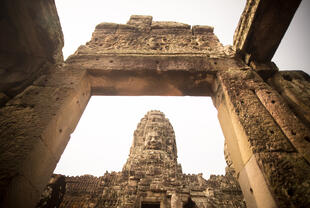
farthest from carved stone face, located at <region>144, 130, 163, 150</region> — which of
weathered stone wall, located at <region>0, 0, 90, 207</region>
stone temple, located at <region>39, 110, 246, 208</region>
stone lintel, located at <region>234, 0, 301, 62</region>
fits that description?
stone lintel, located at <region>234, 0, 301, 62</region>

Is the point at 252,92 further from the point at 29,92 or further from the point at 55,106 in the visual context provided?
the point at 29,92

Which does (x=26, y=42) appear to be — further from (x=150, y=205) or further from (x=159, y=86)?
(x=150, y=205)

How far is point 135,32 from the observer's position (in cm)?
403

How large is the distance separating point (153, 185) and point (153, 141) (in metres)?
5.74

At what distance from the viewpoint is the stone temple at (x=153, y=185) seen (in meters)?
9.22

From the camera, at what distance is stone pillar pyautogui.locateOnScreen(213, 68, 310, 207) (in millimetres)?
1544

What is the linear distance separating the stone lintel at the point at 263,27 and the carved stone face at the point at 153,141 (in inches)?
513

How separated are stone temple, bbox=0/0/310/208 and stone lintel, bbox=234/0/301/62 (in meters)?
0.01

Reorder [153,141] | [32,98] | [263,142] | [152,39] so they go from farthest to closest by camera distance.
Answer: [153,141]
[152,39]
[32,98]
[263,142]

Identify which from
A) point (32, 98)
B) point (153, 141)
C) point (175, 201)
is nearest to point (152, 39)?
point (32, 98)

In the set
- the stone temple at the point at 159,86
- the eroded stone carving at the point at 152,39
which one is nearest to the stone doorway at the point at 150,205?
the stone temple at the point at 159,86

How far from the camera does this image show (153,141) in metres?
15.5

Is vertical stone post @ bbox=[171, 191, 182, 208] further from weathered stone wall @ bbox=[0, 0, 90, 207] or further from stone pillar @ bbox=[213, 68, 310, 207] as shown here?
weathered stone wall @ bbox=[0, 0, 90, 207]

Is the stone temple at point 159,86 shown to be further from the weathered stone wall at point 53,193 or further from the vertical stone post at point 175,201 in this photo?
the vertical stone post at point 175,201
